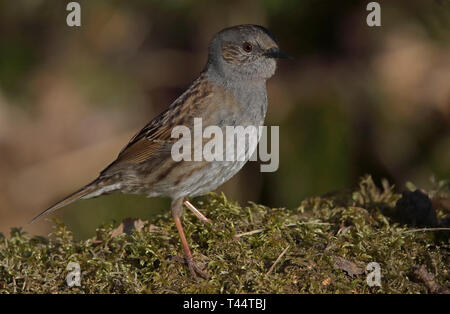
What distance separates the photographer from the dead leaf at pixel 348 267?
2.93m

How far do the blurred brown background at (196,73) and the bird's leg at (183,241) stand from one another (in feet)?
6.41

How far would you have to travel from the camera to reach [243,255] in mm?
3084

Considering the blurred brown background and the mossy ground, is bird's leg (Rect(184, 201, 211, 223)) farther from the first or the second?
the blurred brown background

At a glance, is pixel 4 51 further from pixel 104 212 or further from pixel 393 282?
pixel 393 282

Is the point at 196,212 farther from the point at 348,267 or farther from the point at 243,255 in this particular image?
the point at 348,267

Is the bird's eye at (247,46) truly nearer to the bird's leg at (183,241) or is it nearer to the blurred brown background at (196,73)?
the bird's leg at (183,241)

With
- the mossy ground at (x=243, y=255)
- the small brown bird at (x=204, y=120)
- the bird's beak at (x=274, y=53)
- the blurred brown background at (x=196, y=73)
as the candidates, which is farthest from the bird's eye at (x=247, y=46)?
the blurred brown background at (x=196, y=73)

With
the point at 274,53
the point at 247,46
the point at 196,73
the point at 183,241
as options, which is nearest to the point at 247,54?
the point at 247,46

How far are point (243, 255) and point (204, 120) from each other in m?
1.01

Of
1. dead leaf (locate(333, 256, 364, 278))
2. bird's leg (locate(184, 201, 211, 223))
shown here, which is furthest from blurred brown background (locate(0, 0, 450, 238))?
dead leaf (locate(333, 256, 364, 278))

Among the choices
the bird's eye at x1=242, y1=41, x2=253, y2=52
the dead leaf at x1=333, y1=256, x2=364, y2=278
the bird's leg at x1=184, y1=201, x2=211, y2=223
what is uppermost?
the bird's eye at x1=242, y1=41, x2=253, y2=52

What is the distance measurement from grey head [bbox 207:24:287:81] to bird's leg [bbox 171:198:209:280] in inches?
38.4

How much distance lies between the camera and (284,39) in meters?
6.02

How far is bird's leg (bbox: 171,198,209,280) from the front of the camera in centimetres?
296
